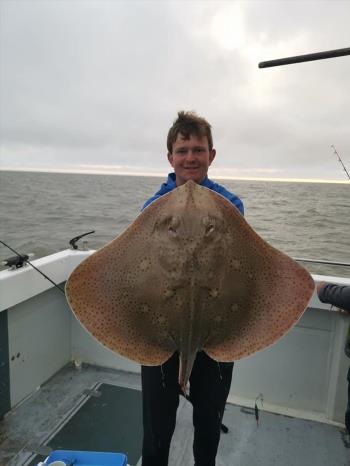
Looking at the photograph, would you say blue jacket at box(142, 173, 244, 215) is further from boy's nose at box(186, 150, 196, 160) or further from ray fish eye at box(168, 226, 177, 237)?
ray fish eye at box(168, 226, 177, 237)

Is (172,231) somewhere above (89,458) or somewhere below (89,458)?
above

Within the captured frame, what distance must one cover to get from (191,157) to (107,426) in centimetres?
290

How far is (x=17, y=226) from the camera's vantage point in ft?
61.1

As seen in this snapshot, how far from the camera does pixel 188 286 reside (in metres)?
1.79

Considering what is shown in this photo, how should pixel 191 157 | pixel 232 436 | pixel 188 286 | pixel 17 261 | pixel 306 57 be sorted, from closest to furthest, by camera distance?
pixel 188 286, pixel 191 157, pixel 306 57, pixel 232 436, pixel 17 261

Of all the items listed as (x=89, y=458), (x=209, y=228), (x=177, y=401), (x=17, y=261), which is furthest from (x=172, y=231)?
(x=17, y=261)

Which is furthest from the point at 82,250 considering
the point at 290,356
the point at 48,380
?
the point at 290,356

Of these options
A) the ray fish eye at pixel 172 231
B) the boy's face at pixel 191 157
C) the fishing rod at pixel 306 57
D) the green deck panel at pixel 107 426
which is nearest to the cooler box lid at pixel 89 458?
the green deck panel at pixel 107 426

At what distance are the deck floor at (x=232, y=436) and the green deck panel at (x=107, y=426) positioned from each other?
0.13 meters

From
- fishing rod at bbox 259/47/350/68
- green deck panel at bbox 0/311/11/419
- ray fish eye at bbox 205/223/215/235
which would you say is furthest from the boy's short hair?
green deck panel at bbox 0/311/11/419

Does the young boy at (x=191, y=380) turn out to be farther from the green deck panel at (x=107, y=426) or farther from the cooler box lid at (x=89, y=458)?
the green deck panel at (x=107, y=426)

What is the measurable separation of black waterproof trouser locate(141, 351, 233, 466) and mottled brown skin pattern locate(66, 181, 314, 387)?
32 cm

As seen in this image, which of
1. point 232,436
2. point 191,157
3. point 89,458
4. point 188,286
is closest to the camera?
point 188,286

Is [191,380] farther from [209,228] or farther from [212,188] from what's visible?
[212,188]
